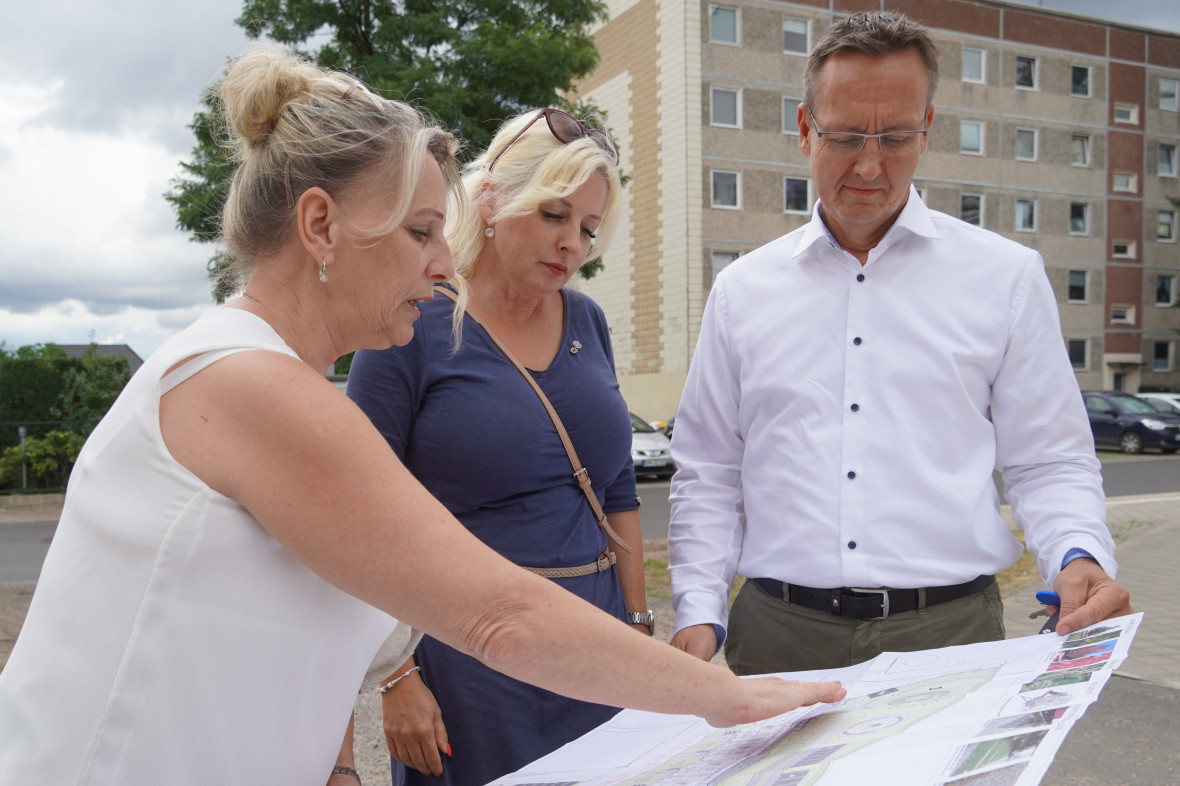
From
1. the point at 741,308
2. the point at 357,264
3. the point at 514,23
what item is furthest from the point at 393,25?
the point at 357,264

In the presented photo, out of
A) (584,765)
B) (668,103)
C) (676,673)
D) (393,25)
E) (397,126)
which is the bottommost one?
(584,765)

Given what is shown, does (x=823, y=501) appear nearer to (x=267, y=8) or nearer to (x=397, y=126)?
(x=397, y=126)

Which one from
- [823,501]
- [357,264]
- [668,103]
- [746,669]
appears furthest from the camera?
[668,103]

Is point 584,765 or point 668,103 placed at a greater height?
point 668,103

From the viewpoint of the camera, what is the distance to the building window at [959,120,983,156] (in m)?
28.3

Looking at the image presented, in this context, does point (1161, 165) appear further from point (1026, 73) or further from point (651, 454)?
point (651, 454)

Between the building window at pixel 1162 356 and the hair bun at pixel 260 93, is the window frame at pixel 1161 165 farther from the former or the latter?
the hair bun at pixel 260 93

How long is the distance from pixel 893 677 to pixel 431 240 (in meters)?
0.95

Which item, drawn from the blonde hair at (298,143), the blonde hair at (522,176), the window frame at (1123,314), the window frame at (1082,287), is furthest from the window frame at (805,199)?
the blonde hair at (298,143)

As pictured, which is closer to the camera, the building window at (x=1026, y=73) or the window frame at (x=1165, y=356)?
the building window at (x=1026, y=73)

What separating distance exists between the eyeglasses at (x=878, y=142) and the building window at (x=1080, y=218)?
32776mm

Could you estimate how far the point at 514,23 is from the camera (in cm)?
1345

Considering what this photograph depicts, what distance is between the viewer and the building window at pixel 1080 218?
100 ft

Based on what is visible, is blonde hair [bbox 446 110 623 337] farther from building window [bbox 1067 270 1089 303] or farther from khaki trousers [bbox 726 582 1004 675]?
building window [bbox 1067 270 1089 303]
